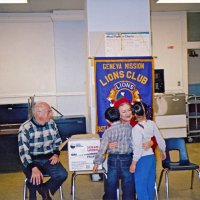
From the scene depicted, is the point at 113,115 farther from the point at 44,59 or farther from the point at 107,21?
the point at 44,59

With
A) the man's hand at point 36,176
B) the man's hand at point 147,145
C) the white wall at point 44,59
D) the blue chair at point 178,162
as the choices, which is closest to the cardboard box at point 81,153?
the man's hand at point 36,176

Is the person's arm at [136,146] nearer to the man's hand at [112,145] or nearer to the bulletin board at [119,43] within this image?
the man's hand at [112,145]

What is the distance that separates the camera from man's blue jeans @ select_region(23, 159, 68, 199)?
327 cm

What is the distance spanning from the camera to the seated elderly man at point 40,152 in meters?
3.22

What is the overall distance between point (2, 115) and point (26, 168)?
3.49m

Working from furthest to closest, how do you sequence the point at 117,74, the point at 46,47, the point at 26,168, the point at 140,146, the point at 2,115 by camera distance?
the point at 46,47
the point at 2,115
the point at 117,74
the point at 26,168
the point at 140,146

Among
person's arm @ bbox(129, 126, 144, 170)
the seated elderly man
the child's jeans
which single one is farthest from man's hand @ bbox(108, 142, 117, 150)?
the seated elderly man

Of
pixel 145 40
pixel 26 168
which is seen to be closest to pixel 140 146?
pixel 26 168

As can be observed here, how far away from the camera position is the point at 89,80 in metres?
4.53

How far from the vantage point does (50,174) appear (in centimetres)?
330

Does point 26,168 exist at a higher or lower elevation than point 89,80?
lower

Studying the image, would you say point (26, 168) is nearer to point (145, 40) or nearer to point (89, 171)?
point (89, 171)

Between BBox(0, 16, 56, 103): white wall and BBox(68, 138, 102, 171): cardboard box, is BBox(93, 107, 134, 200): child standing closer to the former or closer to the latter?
BBox(68, 138, 102, 171): cardboard box

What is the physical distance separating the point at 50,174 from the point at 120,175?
0.73 metres
